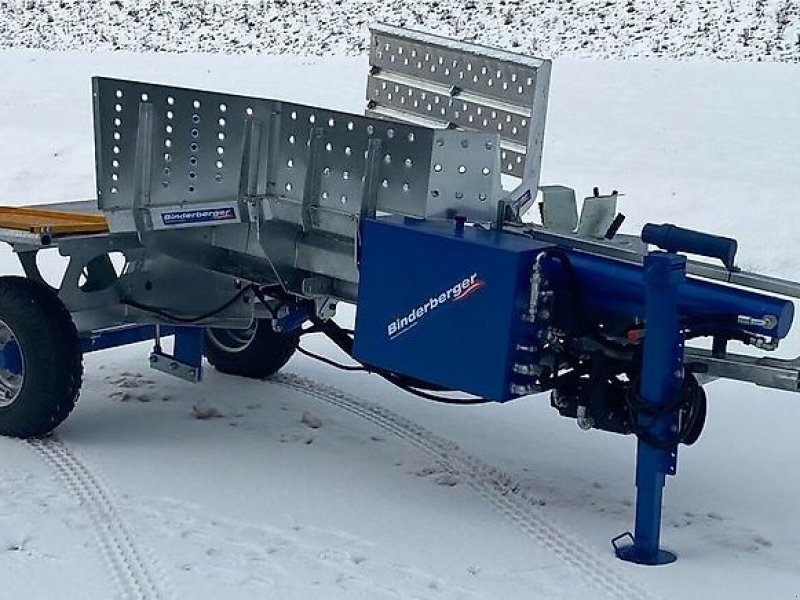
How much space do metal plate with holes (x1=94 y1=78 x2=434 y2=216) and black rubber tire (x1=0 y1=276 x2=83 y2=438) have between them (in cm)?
44

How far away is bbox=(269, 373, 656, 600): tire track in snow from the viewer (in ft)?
13.0

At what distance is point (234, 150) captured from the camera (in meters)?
4.67

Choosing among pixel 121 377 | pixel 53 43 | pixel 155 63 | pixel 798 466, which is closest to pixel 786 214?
pixel 798 466

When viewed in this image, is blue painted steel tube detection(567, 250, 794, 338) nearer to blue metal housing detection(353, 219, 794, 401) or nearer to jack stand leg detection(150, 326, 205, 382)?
blue metal housing detection(353, 219, 794, 401)

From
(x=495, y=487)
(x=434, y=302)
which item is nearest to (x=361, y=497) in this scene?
(x=495, y=487)

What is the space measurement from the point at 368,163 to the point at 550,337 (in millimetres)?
824

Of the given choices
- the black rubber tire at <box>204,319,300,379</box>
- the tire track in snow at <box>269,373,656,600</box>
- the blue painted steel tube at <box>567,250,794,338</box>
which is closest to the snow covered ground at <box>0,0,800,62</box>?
the black rubber tire at <box>204,319,300,379</box>

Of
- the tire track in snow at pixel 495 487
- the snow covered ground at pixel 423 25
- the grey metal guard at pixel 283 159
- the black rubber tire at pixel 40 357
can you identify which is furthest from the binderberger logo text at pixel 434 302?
the snow covered ground at pixel 423 25

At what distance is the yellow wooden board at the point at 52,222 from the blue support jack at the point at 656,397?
2265mm

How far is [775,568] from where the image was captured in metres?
4.05

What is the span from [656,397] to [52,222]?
2.51 meters

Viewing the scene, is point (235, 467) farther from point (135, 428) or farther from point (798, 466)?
point (798, 466)

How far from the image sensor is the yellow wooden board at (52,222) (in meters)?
5.04

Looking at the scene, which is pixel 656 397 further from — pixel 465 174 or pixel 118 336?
pixel 118 336
